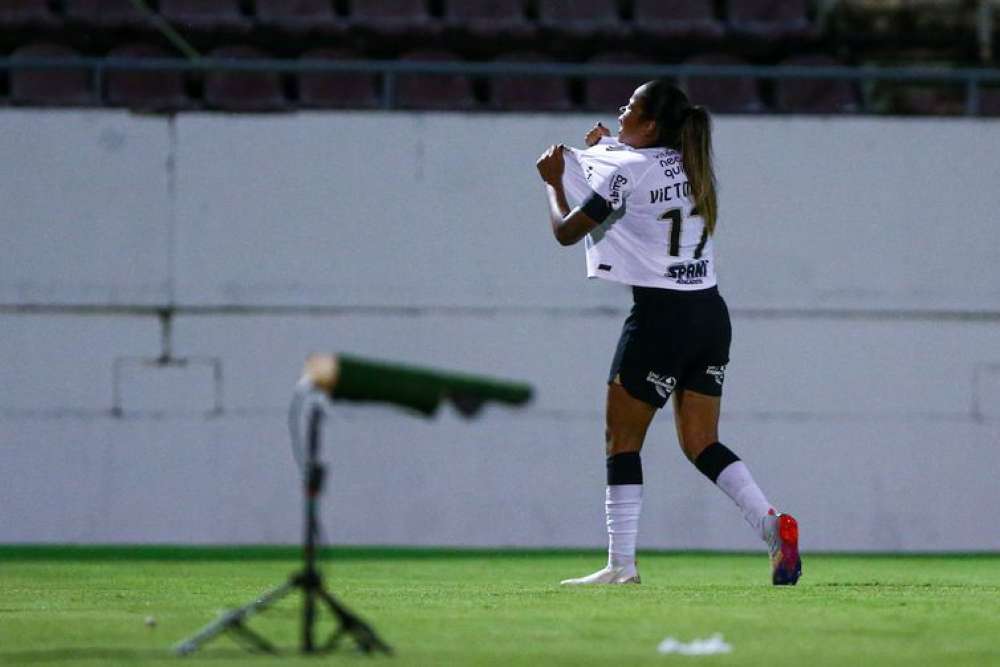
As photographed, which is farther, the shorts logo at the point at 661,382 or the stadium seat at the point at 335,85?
the stadium seat at the point at 335,85

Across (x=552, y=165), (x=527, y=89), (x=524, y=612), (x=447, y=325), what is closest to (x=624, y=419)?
(x=552, y=165)

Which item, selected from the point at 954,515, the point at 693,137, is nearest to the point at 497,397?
the point at 693,137

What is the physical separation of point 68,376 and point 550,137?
3.25m

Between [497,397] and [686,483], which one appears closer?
[497,397]

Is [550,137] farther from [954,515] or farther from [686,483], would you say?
[954,515]

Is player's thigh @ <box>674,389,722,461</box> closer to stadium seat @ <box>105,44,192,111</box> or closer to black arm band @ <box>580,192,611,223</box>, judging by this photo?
black arm band @ <box>580,192,611,223</box>

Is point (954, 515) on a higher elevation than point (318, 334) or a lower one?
lower

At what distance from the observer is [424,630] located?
5355 millimetres

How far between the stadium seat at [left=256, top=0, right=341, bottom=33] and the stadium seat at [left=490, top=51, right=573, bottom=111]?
1.24 meters

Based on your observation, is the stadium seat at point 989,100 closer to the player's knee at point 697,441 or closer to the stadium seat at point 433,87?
the stadium seat at point 433,87

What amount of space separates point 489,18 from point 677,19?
4.59 feet

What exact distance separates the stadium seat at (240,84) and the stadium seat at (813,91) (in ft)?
11.7

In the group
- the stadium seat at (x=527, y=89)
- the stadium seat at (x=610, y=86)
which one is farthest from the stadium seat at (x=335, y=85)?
the stadium seat at (x=610, y=86)

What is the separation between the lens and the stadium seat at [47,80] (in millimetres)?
13375
